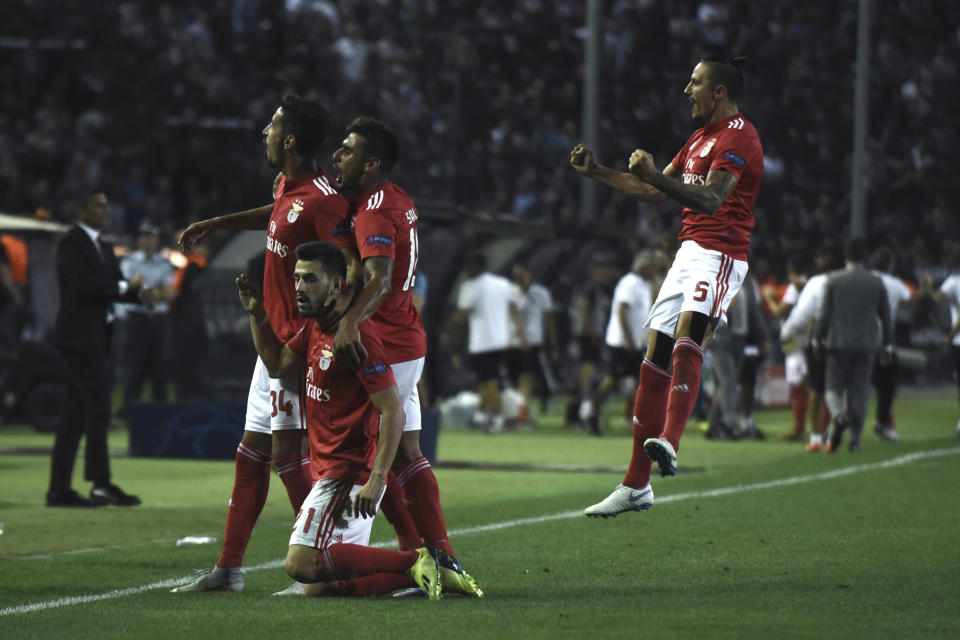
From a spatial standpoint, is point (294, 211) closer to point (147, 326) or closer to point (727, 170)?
point (727, 170)

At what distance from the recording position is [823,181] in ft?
96.4

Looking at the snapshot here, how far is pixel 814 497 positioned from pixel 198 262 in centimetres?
1043

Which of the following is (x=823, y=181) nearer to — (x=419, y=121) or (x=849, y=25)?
(x=849, y=25)

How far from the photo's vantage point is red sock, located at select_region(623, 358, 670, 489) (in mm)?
8141

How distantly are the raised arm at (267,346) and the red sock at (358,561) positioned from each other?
845mm

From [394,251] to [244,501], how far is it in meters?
1.41

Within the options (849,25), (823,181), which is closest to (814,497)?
(823,181)

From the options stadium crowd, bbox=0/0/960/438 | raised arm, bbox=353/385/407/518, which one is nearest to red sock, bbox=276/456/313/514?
raised arm, bbox=353/385/407/518

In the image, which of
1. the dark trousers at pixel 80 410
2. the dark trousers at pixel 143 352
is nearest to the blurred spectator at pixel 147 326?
the dark trousers at pixel 143 352

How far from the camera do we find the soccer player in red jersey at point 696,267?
8008 millimetres

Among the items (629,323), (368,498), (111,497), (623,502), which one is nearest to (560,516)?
(623,502)

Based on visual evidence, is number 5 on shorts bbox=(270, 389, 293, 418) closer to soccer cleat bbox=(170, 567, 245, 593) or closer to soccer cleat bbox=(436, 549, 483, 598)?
soccer cleat bbox=(170, 567, 245, 593)

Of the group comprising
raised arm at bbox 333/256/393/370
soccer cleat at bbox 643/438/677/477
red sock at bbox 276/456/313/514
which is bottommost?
red sock at bbox 276/456/313/514

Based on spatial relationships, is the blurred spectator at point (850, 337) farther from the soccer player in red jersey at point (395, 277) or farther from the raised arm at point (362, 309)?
the raised arm at point (362, 309)
